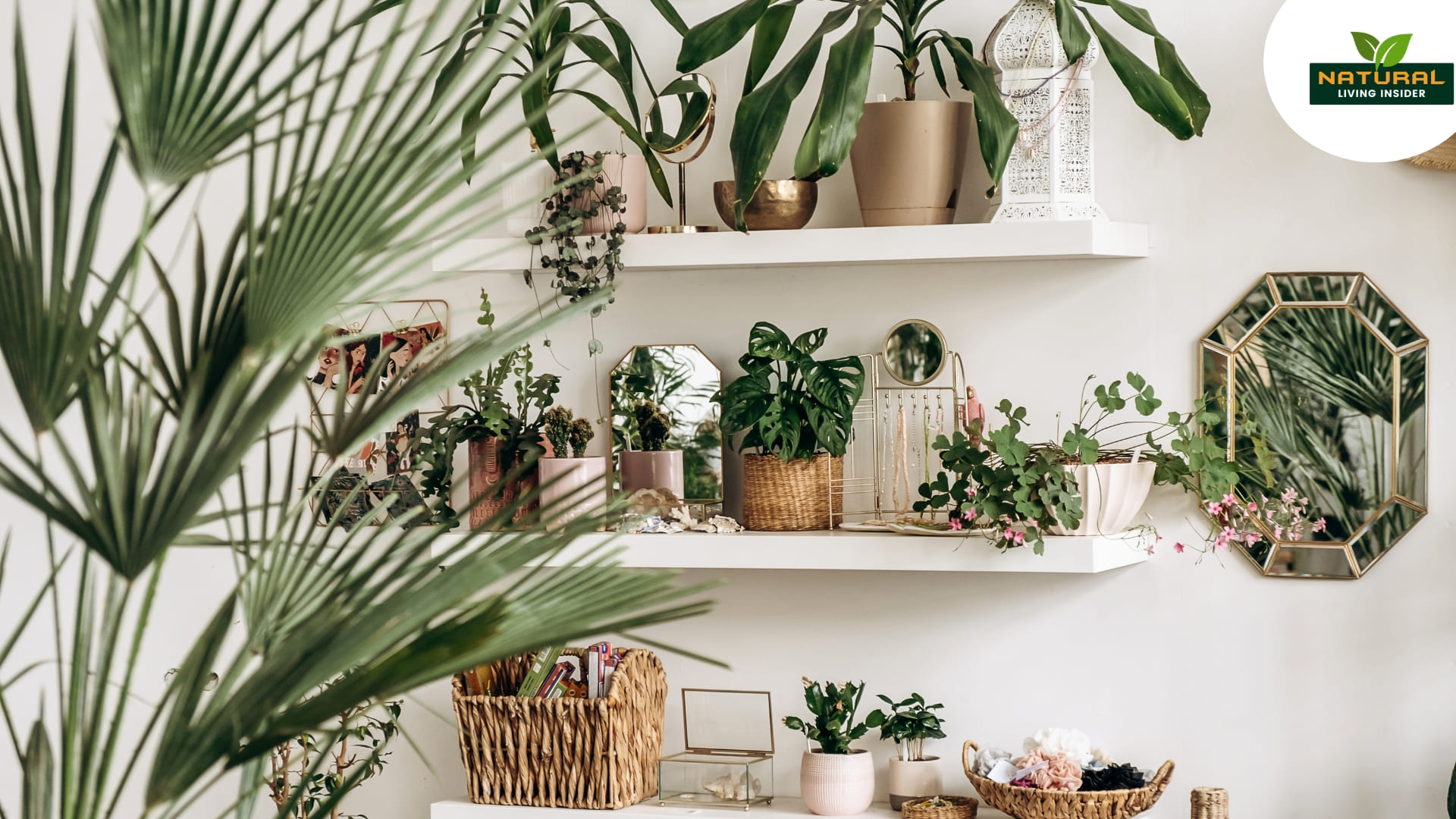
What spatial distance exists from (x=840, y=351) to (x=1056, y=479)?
20.5 inches

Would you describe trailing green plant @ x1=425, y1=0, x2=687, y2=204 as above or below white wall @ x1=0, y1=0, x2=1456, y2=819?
above

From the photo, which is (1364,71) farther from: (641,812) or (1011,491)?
(641,812)

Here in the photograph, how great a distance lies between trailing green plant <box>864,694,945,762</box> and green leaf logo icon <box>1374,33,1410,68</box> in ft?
4.16

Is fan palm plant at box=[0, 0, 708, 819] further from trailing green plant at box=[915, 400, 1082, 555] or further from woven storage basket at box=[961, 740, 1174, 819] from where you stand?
woven storage basket at box=[961, 740, 1174, 819]

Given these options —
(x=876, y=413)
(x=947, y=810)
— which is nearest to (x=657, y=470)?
(x=876, y=413)

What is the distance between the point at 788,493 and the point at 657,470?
0.82 ft

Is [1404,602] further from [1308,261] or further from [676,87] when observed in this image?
[676,87]

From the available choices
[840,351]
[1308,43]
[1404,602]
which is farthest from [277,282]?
[1404,602]

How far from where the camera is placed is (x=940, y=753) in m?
Answer: 2.38

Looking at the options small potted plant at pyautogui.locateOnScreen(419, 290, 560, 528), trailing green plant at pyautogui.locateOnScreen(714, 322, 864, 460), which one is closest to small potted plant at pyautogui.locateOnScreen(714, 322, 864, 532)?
trailing green plant at pyautogui.locateOnScreen(714, 322, 864, 460)

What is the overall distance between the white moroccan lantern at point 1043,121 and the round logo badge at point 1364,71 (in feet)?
1.00

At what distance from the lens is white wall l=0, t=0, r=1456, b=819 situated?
2.18 meters

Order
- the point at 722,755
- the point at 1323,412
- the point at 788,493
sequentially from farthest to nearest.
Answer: the point at 722,755, the point at 788,493, the point at 1323,412

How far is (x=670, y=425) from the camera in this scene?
96.4 inches
